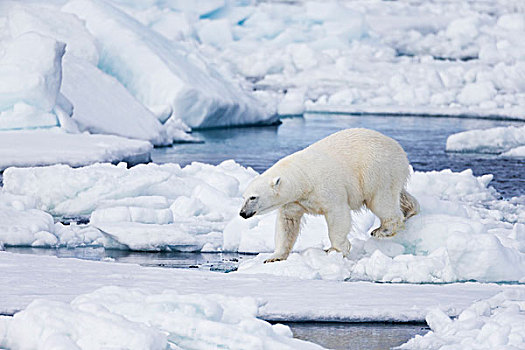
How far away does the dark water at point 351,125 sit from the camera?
12438 mm

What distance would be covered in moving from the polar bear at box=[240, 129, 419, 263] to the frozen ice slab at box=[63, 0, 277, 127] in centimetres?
999

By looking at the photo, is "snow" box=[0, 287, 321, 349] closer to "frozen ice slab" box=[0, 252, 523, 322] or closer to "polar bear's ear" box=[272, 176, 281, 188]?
"frozen ice slab" box=[0, 252, 523, 322]

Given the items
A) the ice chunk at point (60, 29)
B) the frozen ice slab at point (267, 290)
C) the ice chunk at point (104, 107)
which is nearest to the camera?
the frozen ice slab at point (267, 290)

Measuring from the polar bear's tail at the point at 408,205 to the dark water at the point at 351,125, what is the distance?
4.51 meters

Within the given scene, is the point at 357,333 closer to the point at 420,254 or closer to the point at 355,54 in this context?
the point at 420,254

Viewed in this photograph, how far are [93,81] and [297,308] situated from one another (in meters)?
10.8

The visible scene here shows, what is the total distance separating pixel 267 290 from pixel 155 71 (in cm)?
1205

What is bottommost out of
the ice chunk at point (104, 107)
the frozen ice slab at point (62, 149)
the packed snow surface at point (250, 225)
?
the ice chunk at point (104, 107)

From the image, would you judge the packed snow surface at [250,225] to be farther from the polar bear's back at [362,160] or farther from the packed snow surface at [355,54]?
the packed snow surface at [355,54]


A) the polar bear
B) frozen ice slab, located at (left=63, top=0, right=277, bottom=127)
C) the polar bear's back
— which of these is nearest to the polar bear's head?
the polar bear

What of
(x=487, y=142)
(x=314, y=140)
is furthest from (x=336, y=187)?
(x=314, y=140)

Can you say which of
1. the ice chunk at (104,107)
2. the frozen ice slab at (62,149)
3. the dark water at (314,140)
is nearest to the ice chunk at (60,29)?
the ice chunk at (104,107)

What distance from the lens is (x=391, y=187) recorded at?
568 centimetres

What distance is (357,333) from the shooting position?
3.92 metres
